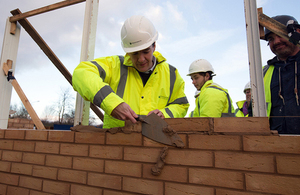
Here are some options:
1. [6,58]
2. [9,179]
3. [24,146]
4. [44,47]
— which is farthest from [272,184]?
[6,58]

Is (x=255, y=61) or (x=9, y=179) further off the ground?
(x=255, y=61)

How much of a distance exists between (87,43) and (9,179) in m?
1.82

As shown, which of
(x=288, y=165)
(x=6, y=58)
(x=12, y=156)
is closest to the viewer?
(x=288, y=165)

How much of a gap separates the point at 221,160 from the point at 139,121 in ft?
2.28

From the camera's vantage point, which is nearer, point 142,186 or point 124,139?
point 142,186

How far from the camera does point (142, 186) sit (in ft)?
5.00

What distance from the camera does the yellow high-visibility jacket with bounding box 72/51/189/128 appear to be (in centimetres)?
193

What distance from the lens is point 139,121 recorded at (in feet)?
5.29

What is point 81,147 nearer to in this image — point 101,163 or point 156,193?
point 101,163

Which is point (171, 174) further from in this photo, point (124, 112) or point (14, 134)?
point (14, 134)

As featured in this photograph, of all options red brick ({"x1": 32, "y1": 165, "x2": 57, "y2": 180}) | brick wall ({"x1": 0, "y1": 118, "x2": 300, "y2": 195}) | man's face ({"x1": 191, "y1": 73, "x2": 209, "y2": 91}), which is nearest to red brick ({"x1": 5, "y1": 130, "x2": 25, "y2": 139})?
brick wall ({"x1": 0, "y1": 118, "x2": 300, "y2": 195})

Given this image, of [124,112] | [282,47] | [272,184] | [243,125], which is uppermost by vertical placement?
[282,47]

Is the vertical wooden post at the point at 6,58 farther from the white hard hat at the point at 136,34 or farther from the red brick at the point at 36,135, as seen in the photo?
the white hard hat at the point at 136,34

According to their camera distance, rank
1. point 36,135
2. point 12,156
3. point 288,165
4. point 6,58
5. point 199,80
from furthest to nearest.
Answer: point 199,80 → point 6,58 → point 12,156 → point 36,135 → point 288,165
